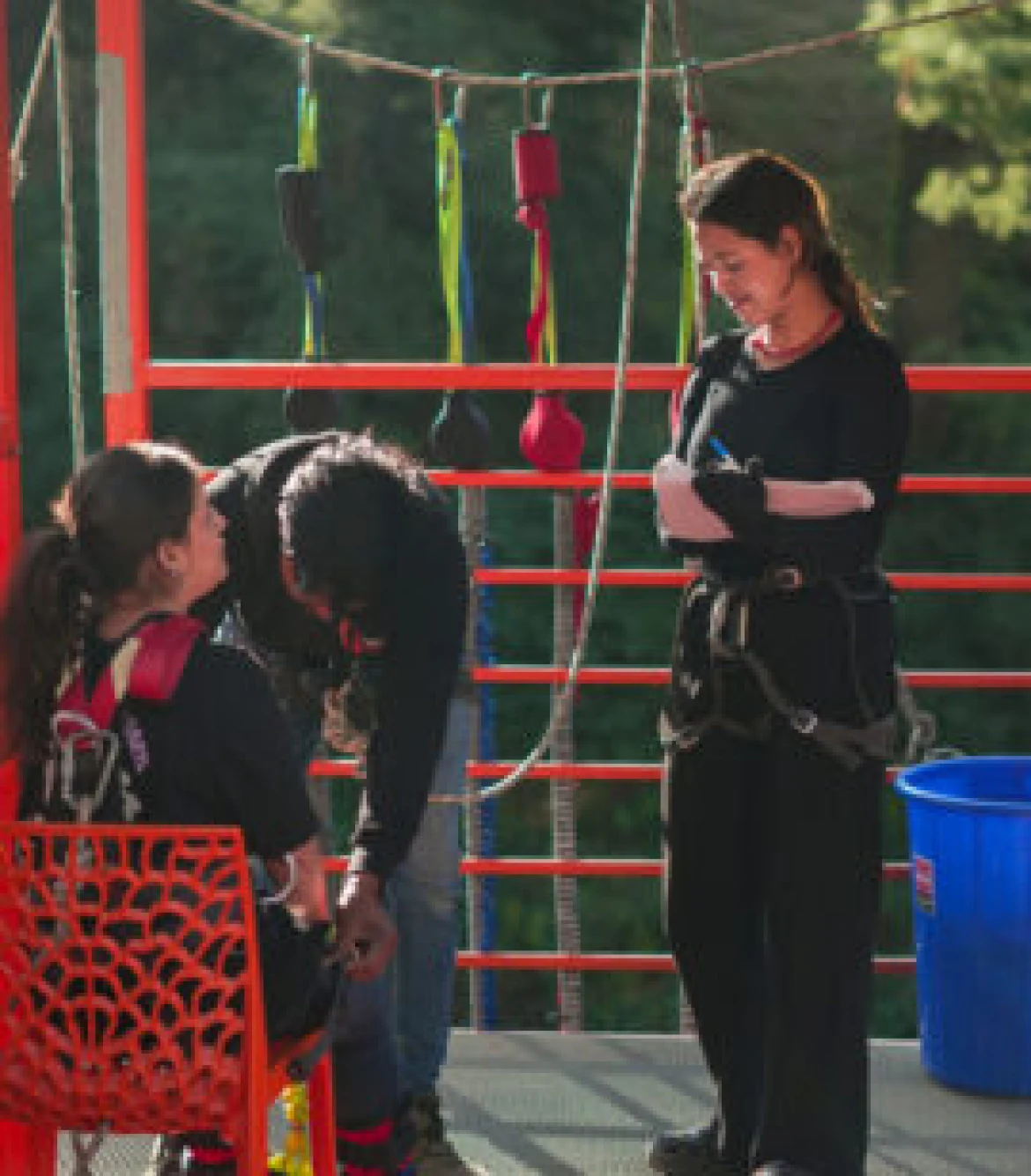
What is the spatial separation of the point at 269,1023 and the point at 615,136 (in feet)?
30.2

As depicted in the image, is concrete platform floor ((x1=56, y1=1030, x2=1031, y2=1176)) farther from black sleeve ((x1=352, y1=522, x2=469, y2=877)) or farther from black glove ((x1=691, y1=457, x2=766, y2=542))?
black glove ((x1=691, y1=457, x2=766, y2=542))

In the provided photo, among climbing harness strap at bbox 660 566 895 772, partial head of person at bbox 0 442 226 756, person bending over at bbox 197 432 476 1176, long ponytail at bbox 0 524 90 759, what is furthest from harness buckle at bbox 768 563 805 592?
long ponytail at bbox 0 524 90 759

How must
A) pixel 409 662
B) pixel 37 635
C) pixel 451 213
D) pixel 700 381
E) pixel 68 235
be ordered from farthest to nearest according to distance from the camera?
pixel 451 213 < pixel 68 235 < pixel 700 381 < pixel 409 662 < pixel 37 635

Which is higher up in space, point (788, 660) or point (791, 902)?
point (788, 660)

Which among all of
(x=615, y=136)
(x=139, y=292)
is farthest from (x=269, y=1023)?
(x=615, y=136)

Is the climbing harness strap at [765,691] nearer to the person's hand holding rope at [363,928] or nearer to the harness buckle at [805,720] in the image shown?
the harness buckle at [805,720]

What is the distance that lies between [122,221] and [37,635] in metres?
1.48

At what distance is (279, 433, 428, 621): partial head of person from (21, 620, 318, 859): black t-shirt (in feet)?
0.58

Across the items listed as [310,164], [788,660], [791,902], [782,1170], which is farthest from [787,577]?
[310,164]

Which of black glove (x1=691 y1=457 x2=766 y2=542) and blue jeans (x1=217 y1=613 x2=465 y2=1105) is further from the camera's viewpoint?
blue jeans (x1=217 y1=613 x2=465 y2=1105)

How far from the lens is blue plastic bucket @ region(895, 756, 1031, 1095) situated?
3381 mm

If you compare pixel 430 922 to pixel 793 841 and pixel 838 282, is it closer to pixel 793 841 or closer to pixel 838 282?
pixel 793 841

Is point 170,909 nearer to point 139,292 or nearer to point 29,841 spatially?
point 29,841

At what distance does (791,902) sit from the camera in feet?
9.44
